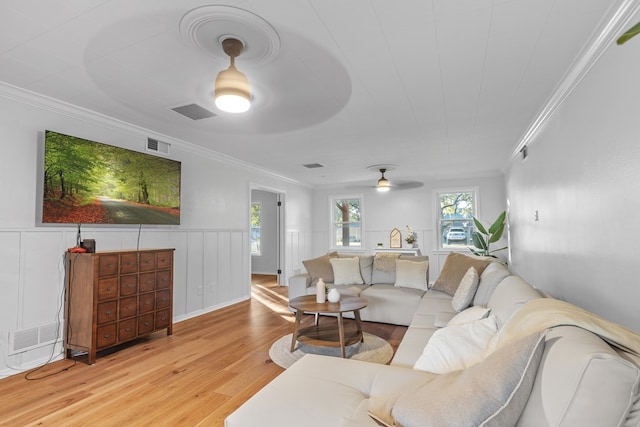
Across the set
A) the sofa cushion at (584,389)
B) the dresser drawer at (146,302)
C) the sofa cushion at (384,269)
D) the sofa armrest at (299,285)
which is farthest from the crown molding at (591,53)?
the dresser drawer at (146,302)

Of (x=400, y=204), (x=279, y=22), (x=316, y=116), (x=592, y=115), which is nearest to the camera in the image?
(x=279, y=22)

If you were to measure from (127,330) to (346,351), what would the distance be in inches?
86.8

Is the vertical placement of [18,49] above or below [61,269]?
above

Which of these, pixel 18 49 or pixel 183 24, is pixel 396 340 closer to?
pixel 183 24

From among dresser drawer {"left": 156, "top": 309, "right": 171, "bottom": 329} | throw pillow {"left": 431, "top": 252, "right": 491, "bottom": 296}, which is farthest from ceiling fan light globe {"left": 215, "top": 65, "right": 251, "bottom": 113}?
throw pillow {"left": 431, "top": 252, "right": 491, "bottom": 296}

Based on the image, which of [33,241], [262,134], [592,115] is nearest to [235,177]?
[262,134]

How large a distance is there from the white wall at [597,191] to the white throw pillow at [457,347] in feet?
2.64

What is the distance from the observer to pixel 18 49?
222 cm

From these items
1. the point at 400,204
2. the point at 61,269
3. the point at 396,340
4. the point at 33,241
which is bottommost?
the point at 396,340

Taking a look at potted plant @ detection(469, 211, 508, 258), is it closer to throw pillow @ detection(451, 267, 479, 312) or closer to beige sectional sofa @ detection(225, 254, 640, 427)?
throw pillow @ detection(451, 267, 479, 312)

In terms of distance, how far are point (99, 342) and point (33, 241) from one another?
1086mm

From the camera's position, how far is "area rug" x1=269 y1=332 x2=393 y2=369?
303 centimetres

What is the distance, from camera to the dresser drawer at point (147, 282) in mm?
3479

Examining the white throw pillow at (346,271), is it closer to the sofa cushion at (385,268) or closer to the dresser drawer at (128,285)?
the sofa cushion at (385,268)
